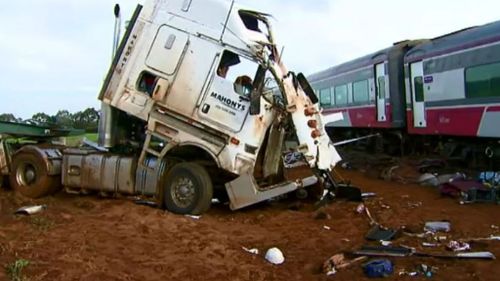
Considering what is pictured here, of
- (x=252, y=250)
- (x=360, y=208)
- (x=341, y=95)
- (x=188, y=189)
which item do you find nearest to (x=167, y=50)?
(x=188, y=189)

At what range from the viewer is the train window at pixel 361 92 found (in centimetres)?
2100

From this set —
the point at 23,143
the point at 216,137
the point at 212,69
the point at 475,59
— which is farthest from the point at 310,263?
the point at 475,59

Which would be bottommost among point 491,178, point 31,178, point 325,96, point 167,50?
point 491,178

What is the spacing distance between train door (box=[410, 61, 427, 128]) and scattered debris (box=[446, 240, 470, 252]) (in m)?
10.0

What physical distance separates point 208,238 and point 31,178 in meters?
4.63

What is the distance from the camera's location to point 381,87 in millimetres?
19781

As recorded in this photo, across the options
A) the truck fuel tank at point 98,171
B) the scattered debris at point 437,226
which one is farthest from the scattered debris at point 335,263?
the truck fuel tank at point 98,171

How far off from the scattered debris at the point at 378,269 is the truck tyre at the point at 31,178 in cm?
660

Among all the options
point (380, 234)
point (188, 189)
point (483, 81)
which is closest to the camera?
point (380, 234)

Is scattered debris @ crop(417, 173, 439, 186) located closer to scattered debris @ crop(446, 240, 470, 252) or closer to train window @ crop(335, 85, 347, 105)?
scattered debris @ crop(446, 240, 470, 252)

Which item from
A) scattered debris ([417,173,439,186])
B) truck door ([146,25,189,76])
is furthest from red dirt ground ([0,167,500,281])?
truck door ([146,25,189,76])

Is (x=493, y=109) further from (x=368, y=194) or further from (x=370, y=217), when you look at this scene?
(x=370, y=217)

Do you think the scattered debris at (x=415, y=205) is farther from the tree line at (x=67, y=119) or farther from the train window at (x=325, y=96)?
the train window at (x=325, y=96)

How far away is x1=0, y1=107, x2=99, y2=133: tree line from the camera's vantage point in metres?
12.4
